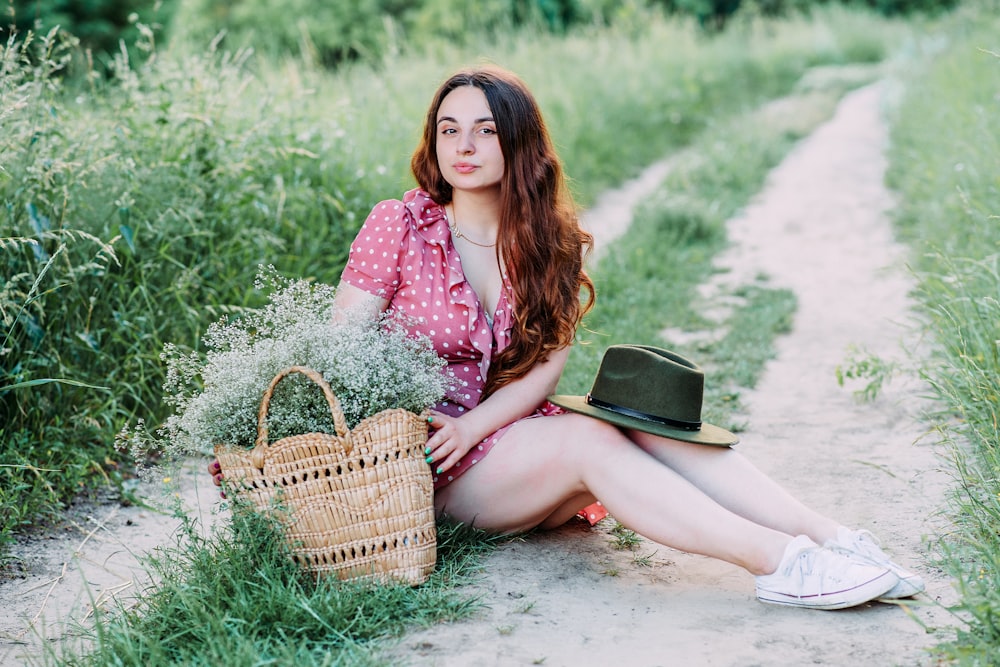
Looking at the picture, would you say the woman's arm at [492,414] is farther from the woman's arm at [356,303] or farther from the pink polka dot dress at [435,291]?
the woman's arm at [356,303]

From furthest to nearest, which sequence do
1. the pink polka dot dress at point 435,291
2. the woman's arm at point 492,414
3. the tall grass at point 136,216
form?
the tall grass at point 136,216
the pink polka dot dress at point 435,291
the woman's arm at point 492,414

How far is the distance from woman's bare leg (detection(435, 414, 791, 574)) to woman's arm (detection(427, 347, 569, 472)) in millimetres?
61

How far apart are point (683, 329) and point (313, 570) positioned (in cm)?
327

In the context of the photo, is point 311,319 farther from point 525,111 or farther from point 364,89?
point 364,89

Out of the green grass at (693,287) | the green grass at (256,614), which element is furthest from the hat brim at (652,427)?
the green grass at (693,287)

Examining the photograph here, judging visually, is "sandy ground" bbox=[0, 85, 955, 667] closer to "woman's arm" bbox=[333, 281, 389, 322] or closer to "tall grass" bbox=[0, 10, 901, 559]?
"tall grass" bbox=[0, 10, 901, 559]

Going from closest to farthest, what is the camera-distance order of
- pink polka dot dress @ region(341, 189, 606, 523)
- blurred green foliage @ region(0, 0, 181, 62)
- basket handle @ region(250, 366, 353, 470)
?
basket handle @ region(250, 366, 353, 470), pink polka dot dress @ region(341, 189, 606, 523), blurred green foliage @ region(0, 0, 181, 62)

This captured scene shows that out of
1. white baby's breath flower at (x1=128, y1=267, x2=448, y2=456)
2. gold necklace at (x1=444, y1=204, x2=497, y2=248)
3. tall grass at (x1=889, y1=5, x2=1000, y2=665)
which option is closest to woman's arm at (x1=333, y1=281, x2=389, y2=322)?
white baby's breath flower at (x1=128, y1=267, x2=448, y2=456)

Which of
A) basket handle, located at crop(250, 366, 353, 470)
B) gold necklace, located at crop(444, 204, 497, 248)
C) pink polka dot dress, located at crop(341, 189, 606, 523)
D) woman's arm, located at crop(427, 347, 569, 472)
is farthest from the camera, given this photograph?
gold necklace, located at crop(444, 204, 497, 248)

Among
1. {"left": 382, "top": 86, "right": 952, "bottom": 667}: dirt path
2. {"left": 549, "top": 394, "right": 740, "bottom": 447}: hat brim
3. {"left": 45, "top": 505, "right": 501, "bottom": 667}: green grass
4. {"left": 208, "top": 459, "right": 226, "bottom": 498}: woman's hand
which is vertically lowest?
{"left": 382, "top": 86, "right": 952, "bottom": 667}: dirt path

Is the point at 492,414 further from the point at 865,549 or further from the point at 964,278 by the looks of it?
the point at 964,278

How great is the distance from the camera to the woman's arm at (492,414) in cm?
270

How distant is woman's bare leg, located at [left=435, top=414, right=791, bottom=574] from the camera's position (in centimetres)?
262

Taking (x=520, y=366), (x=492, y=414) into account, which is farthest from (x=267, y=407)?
(x=520, y=366)
